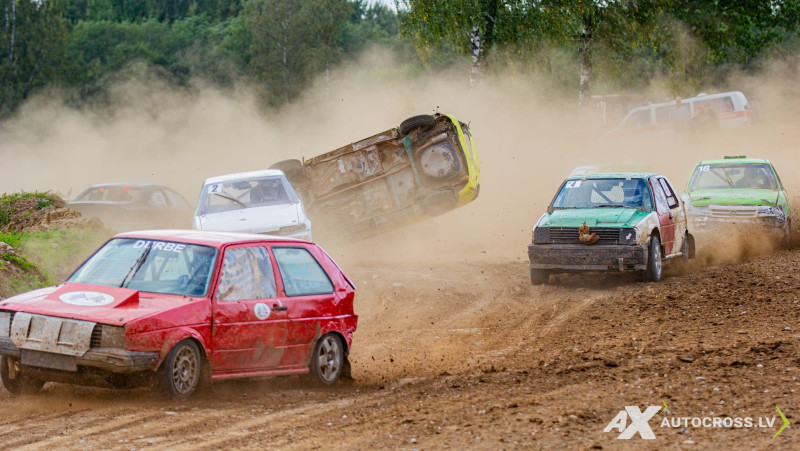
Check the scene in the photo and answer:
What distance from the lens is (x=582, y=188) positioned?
51.2 ft

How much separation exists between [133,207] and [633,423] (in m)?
15.1

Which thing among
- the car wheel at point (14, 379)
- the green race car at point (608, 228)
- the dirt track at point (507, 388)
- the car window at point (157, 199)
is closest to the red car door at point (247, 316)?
the dirt track at point (507, 388)

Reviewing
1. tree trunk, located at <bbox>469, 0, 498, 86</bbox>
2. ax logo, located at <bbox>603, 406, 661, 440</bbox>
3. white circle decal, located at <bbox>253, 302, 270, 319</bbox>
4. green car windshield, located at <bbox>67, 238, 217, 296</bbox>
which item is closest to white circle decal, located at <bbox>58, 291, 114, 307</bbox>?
green car windshield, located at <bbox>67, 238, 217, 296</bbox>

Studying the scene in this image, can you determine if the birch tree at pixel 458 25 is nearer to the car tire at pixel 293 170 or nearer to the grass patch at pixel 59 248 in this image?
the car tire at pixel 293 170

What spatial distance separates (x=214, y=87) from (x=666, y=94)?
23074mm

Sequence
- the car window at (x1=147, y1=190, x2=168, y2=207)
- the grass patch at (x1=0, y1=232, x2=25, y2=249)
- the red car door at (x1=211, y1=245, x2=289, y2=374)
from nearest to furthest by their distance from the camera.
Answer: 1. the red car door at (x1=211, y1=245, x2=289, y2=374)
2. the grass patch at (x1=0, y1=232, x2=25, y2=249)
3. the car window at (x1=147, y1=190, x2=168, y2=207)

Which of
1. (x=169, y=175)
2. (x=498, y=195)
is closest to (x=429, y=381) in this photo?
(x=498, y=195)

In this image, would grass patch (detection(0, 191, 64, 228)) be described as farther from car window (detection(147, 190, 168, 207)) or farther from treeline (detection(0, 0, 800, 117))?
treeline (detection(0, 0, 800, 117))

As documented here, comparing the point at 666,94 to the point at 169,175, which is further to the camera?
the point at 666,94

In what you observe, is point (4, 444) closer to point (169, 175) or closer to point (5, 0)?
point (169, 175)

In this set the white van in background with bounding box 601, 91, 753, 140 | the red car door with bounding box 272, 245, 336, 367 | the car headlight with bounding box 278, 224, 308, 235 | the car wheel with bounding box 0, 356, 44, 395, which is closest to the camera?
the car wheel with bounding box 0, 356, 44, 395

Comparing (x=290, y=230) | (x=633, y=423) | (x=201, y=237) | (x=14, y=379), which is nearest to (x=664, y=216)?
(x=290, y=230)

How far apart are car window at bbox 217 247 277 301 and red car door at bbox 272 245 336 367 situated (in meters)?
0.14

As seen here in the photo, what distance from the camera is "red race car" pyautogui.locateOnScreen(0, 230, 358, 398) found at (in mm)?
6965
